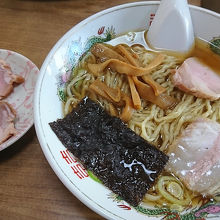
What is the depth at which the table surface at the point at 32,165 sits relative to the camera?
56.1 inches

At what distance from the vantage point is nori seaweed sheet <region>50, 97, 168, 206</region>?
4.48 ft

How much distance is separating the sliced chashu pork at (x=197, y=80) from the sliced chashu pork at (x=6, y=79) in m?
0.97

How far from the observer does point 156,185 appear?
142 centimetres

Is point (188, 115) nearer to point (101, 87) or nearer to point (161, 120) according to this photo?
point (161, 120)

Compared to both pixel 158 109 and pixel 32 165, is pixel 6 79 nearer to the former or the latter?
pixel 32 165

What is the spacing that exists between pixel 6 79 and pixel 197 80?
1147 millimetres

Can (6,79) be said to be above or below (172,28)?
A: below

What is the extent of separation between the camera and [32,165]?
62.1 inches

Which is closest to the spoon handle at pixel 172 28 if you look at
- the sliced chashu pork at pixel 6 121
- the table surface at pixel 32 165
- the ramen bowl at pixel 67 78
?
the ramen bowl at pixel 67 78

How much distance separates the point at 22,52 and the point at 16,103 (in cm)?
41

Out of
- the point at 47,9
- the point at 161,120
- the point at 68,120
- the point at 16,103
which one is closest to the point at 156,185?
the point at 161,120

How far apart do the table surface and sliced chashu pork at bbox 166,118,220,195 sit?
0.46 metres

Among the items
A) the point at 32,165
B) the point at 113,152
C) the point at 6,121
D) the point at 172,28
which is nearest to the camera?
the point at 113,152

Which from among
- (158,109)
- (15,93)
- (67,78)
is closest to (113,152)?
(158,109)
